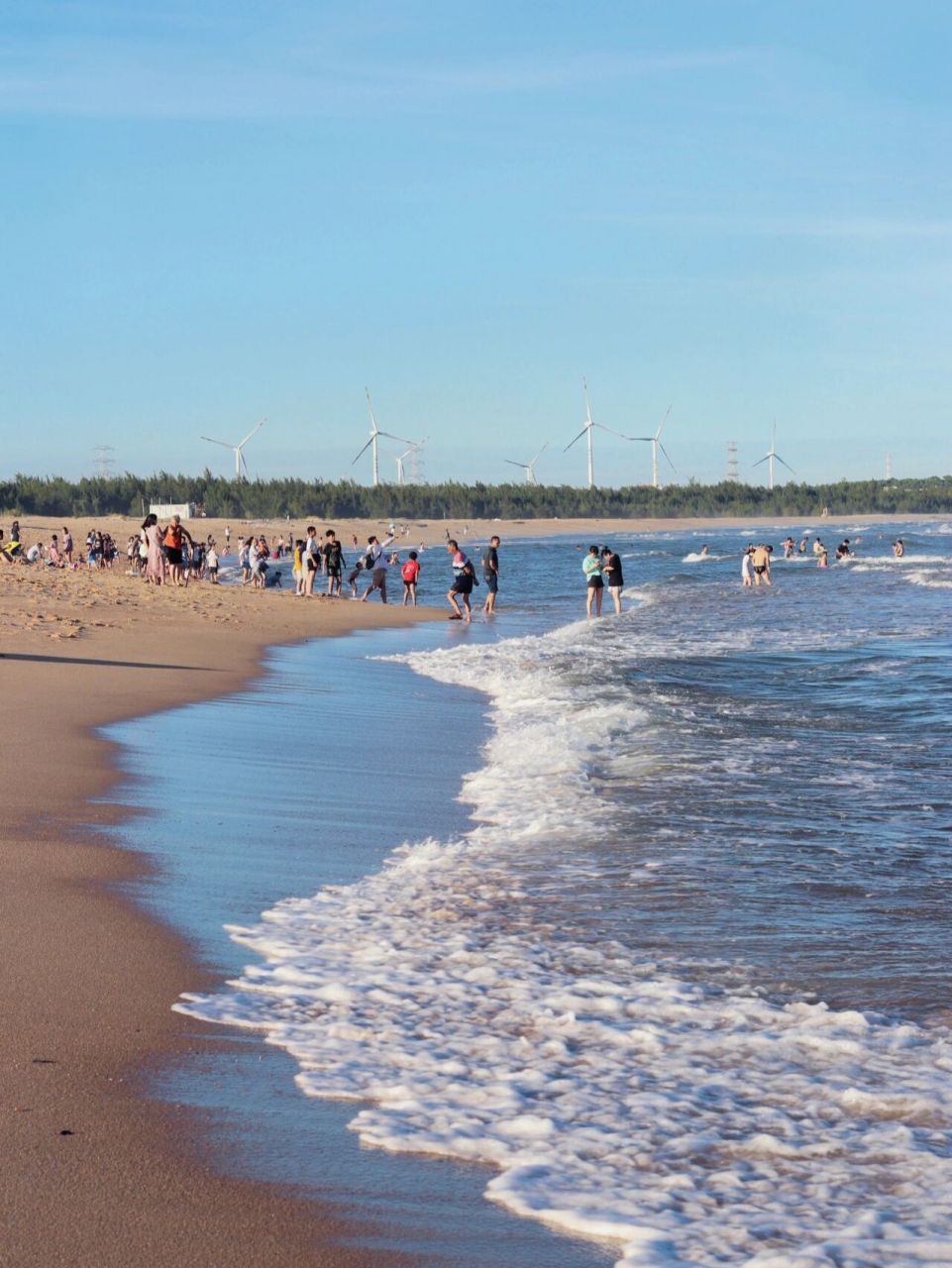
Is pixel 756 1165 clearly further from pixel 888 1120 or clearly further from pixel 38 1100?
pixel 38 1100

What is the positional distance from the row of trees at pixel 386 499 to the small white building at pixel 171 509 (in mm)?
1675

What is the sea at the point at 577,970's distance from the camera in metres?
3.74

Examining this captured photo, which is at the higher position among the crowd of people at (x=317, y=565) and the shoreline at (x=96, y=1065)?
the crowd of people at (x=317, y=565)

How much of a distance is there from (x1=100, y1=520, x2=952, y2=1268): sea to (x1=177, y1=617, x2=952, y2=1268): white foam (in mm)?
14

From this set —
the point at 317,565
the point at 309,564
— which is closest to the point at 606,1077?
the point at 309,564

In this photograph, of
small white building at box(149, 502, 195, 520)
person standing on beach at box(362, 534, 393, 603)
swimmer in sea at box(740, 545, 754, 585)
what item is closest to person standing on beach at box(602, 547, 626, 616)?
person standing on beach at box(362, 534, 393, 603)

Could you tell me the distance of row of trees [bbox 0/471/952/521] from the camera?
421 ft

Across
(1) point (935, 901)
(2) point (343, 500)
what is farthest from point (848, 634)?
(2) point (343, 500)

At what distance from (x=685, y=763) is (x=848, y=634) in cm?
1623

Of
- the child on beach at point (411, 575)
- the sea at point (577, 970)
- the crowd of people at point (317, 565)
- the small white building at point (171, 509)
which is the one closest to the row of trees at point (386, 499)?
the small white building at point (171, 509)

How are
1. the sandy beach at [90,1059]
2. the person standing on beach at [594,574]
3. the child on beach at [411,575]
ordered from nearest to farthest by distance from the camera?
1. the sandy beach at [90,1059]
2. the person standing on beach at [594,574]
3. the child on beach at [411,575]

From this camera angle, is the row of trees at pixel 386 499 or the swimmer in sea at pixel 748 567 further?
the row of trees at pixel 386 499

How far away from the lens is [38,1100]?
159 inches

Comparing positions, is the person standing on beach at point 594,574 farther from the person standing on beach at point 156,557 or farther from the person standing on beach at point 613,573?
the person standing on beach at point 156,557
